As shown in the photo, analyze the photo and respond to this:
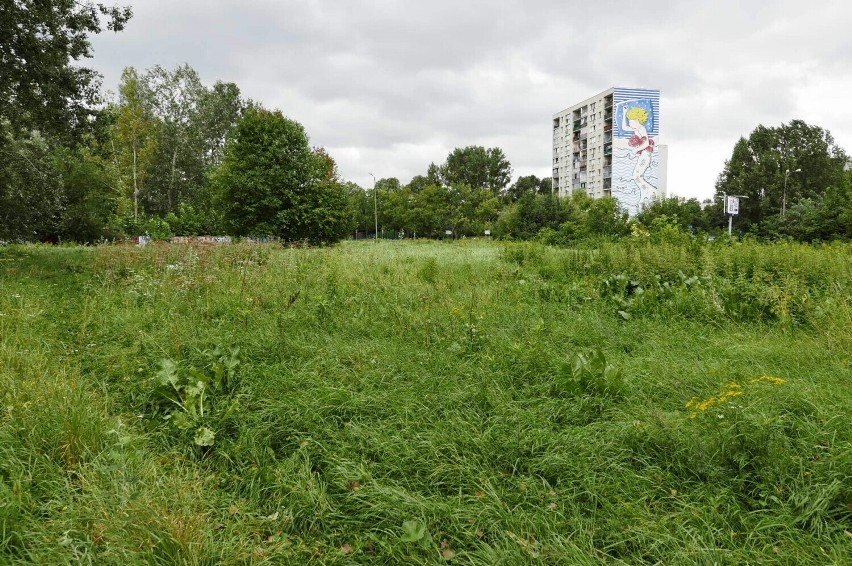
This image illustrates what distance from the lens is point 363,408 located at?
367cm

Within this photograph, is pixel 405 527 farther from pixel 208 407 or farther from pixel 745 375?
pixel 745 375

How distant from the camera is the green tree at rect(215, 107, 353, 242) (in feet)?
81.4

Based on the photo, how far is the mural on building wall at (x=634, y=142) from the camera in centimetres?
7238

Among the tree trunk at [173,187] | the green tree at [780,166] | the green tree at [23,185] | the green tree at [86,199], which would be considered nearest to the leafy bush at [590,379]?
the green tree at [23,185]

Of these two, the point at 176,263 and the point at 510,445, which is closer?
the point at 510,445

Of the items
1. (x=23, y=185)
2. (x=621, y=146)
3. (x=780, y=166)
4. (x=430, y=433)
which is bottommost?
(x=430, y=433)

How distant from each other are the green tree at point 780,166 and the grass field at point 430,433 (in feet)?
192

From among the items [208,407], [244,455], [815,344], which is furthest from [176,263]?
[815,344]

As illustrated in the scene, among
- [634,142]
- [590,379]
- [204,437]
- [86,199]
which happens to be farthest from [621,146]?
[204,437]

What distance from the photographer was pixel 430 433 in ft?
10.8

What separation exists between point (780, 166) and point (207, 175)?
61.1 metres

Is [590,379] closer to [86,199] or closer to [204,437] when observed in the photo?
[204,437]

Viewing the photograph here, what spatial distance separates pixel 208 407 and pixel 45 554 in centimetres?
164

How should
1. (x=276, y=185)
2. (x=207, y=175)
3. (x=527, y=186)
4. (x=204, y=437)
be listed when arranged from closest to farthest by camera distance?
(x=204, y=437)
(x=276, y=185)
(x=207, y=175)
(x=527, y=186)
